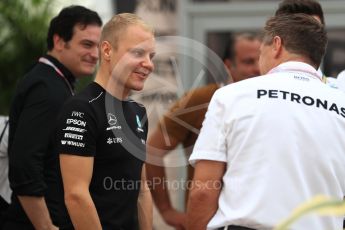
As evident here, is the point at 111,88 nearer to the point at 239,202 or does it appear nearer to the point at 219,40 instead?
the point at 239,202

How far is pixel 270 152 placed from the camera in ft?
10.1

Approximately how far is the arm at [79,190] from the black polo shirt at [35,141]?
2.09 ft

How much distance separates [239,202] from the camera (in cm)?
312

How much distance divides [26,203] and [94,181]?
76 centimetres

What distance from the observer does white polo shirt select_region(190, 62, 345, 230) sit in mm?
3066

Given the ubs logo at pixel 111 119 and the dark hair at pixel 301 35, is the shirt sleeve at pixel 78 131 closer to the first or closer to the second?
the ubs logo at pixel 111 119

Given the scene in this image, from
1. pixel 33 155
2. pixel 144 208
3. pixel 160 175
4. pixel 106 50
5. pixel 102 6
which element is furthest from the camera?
pixel 102 6

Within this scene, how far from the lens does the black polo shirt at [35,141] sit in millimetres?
3988

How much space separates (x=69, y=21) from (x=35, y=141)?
82cm

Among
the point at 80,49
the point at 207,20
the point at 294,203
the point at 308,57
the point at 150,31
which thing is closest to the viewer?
the point at 294,203

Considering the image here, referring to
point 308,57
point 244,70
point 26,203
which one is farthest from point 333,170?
point 244,70

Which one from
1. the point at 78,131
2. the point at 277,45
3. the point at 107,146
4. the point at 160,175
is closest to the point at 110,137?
the point at 107,146

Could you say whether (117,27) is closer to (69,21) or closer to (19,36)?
(69,21)

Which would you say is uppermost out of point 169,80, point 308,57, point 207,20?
point 308,57
